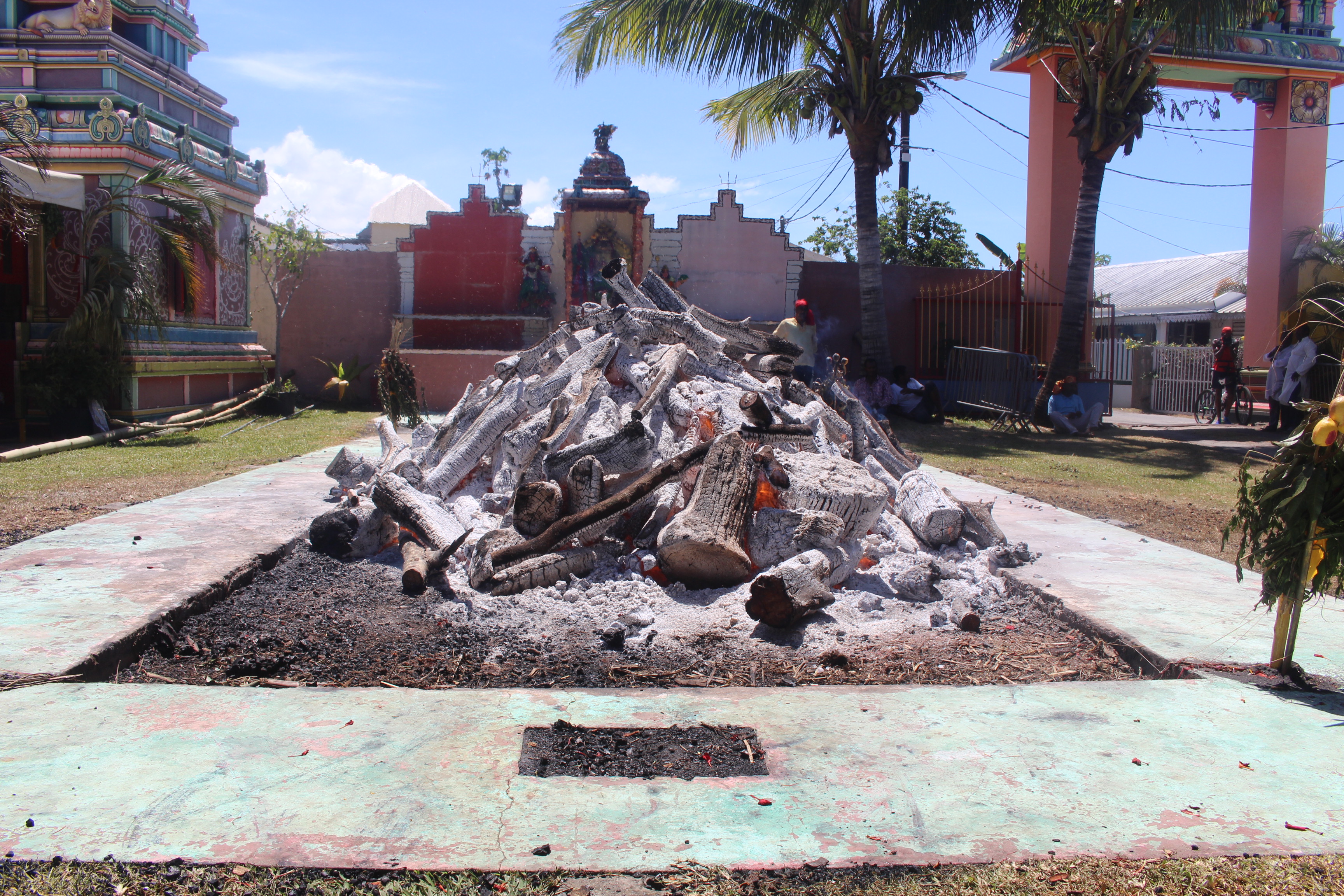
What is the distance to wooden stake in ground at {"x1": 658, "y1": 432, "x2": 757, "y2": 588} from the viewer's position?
4.32 metres

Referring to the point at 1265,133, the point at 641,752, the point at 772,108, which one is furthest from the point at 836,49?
the point at 641,752

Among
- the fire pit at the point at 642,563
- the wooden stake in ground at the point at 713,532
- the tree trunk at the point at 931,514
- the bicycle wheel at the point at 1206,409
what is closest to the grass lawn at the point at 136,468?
the fire pit at the point at 642,563

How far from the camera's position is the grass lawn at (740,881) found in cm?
197

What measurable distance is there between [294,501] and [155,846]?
4782 mm

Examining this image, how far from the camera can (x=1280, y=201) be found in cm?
1664

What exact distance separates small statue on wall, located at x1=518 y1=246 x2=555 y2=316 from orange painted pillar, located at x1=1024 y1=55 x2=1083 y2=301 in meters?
10.0

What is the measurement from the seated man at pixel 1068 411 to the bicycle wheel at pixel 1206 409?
4.96 m

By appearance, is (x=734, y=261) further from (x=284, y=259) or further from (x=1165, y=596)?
(x=1165, y=596)

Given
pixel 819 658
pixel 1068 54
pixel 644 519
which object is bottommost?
pixel 819 658

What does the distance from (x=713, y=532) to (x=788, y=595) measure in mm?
628

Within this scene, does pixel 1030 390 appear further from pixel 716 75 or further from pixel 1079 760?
pixel 1079 760

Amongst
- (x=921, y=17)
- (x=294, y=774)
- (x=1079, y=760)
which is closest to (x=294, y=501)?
(x=294, y=774)

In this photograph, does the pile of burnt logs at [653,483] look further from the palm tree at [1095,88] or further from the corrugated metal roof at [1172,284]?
the corrugated metal roof at [1172,284]

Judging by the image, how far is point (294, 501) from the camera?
655 cm
